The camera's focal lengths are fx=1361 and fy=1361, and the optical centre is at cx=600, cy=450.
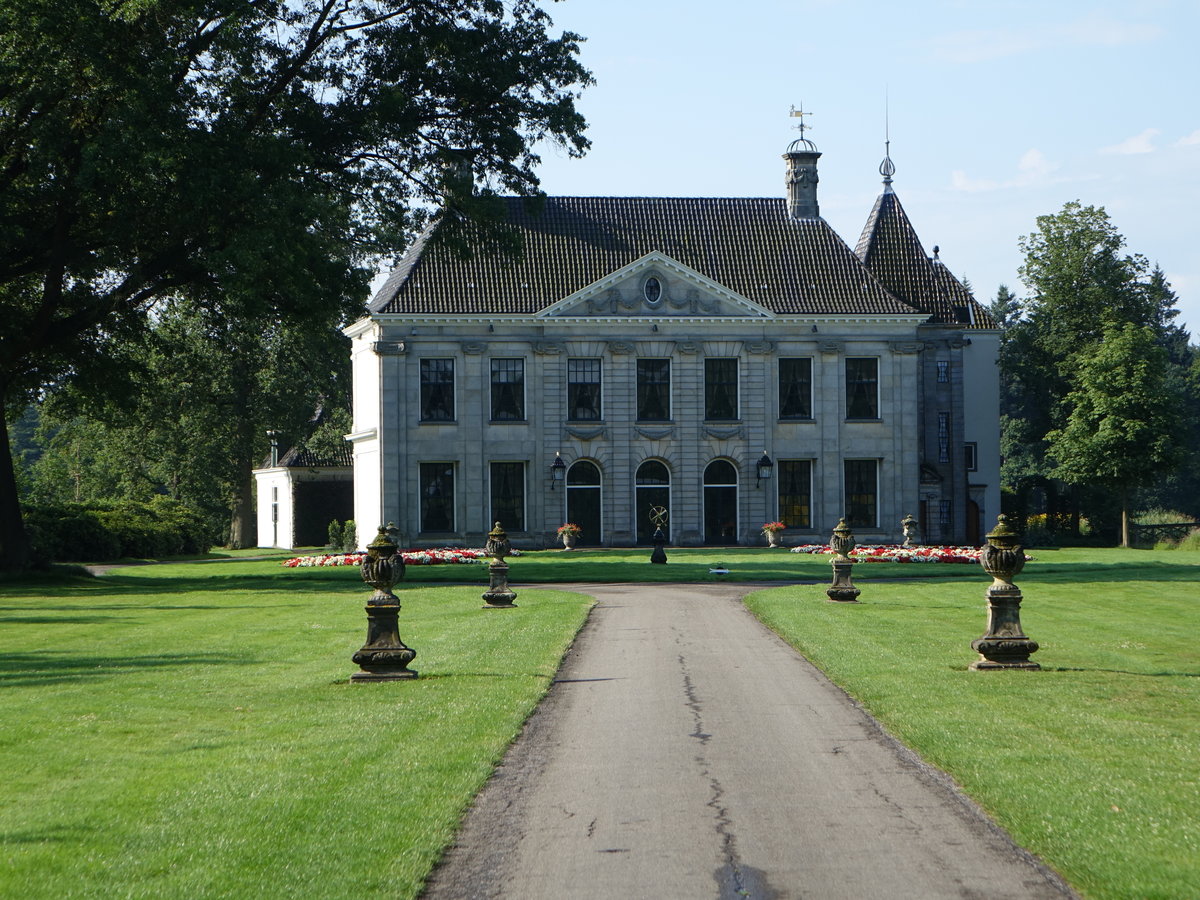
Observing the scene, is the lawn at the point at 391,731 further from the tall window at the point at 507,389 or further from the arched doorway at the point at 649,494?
the arched doorway at the point at 649,494

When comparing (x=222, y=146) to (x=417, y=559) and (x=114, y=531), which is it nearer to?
(x=417, y=559)

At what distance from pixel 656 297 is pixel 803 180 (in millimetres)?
9044

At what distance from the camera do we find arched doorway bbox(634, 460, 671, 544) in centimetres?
4988

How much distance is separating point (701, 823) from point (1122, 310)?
204 ft

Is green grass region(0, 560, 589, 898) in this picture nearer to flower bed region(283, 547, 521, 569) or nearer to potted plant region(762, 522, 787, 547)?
flower bed region(283, 547, 521, 569)

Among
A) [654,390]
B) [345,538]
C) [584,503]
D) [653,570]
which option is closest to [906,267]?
[654,390]

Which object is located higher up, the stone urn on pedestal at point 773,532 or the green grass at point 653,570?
the stone urn on pedestal at point 773,532

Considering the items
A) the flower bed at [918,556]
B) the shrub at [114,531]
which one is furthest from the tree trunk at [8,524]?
the flower bed at [918,556]

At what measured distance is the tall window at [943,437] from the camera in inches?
2099

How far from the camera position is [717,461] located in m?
50.4

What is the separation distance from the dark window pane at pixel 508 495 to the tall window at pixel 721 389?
7.36 m

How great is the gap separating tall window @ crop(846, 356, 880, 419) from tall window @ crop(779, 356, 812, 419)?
152 centimetres

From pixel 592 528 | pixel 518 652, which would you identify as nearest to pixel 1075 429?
pixel 592 528

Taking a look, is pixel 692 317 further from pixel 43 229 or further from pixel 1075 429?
pixel 43 229
